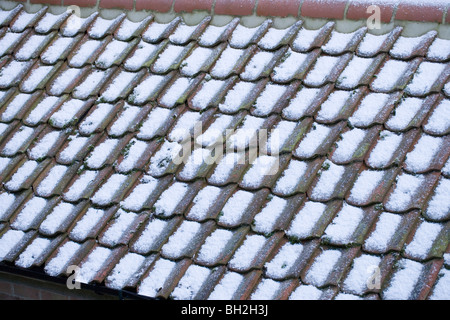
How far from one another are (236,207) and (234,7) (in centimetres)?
184

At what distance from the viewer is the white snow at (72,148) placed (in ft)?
13.4

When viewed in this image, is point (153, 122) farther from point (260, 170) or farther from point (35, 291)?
point (35, 291)

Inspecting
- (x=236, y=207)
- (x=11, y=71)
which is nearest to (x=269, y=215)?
(x=236, y=207)

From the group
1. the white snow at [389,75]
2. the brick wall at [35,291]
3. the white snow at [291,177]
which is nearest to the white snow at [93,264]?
the brick wall at [35,291]

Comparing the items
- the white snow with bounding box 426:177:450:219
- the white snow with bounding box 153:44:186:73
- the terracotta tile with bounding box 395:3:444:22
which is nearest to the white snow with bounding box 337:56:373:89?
the terracotta tile with bounding box 395:3:444:22

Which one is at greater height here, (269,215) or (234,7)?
(234,7)

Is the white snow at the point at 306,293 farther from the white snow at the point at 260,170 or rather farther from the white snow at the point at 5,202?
the white snow at the point at 5,202

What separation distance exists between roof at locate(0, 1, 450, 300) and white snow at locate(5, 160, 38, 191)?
1 centimetres

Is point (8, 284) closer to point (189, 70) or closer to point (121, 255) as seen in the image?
point (121, 255)

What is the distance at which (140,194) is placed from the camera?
3.74m

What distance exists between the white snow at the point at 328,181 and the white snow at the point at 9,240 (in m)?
1.82

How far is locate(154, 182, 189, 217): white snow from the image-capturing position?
11.8 feet

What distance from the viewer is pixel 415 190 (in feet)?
10.9

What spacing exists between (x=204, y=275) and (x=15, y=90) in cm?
233
